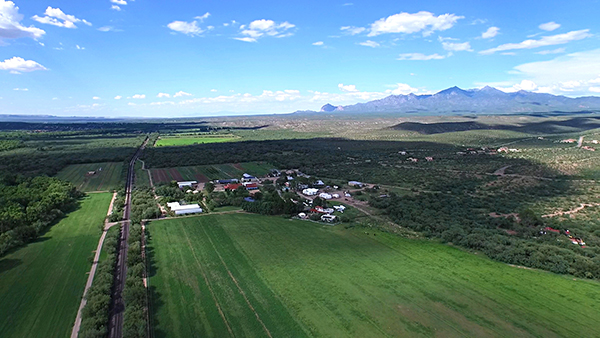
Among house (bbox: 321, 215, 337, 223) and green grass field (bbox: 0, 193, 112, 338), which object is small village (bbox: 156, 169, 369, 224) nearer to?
house (bbox: 321, 215, 337, 223)

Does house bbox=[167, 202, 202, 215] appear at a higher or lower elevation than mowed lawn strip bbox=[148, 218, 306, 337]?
higher

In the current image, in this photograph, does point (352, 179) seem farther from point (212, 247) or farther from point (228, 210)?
point (212, 247)

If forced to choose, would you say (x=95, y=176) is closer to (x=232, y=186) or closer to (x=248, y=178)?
(x=248, y=178)

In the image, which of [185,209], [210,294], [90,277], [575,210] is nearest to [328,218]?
[185,209]

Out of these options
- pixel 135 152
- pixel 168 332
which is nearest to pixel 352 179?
pixel 168 332

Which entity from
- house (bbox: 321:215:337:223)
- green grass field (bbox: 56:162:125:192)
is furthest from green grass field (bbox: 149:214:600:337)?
green grass field (bbox: 56:162:125:192)

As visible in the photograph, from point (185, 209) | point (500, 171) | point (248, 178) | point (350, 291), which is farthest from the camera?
point (500, 171)

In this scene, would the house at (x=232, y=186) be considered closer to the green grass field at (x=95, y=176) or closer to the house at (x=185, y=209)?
the house at (x=185, y=209)
